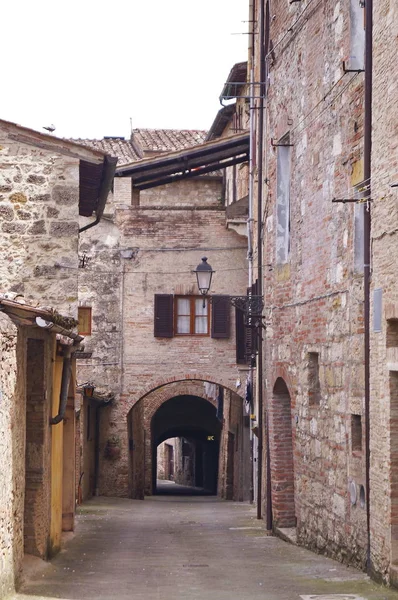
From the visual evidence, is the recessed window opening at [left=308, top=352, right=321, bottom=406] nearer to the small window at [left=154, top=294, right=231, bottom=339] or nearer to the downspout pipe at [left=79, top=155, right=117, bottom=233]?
the downspout pipe at [left=79, top=155, right=117, bottom=233]

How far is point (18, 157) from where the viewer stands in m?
13.8

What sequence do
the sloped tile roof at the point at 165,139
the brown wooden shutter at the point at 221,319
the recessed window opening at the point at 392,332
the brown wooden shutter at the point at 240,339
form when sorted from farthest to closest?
the sloped tile roof at the point at 165,139, the brown wooden shutter at the point at 221,319, the brown wooden shutter at the point at 240,339, the recessed window opening at the point at 392,332

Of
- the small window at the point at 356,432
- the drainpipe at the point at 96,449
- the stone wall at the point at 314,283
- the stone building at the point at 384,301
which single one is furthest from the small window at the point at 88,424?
the stone building at the point at 384,301

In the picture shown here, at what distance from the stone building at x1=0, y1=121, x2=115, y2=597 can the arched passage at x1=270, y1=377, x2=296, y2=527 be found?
3.14 metres

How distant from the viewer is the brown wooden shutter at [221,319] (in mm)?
25422

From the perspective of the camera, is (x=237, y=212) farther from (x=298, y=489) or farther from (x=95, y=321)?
(x=298, y=489)

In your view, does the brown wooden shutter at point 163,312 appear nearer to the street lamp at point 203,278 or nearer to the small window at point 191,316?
the small window at point 191,316

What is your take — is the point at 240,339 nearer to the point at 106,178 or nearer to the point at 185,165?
the point at 185,165

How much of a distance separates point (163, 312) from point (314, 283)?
12.4m

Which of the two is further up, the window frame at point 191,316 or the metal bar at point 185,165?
the metal bar at point 185,165

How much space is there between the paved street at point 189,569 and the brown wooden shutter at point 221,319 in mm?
8204

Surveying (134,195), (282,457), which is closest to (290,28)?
(282,457)

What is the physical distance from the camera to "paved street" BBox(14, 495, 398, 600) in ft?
31.6

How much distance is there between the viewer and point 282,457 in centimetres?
1603
